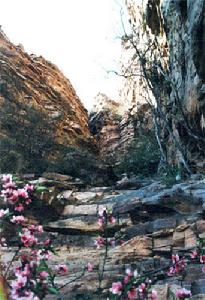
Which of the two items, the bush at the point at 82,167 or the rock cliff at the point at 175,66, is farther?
the bush at the point at 82,167

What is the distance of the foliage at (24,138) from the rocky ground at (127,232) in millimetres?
3344

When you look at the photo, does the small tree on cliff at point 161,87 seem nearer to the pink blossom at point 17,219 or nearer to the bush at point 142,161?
the bush at point 142,161

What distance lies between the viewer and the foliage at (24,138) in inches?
381

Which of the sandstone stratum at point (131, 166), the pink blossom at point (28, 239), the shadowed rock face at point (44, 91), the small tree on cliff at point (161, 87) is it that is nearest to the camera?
the pink blossom at point (28, 239)

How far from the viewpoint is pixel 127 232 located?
4.33m

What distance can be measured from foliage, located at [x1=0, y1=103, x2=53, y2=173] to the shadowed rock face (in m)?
0.38

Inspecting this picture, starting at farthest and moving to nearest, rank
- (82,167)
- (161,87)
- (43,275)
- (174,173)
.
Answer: (82,167), (161,87), (174,173), (43,275)

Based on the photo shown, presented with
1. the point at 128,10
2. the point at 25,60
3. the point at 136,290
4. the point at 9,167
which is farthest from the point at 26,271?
the point at 25,60

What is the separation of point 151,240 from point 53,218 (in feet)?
5.52

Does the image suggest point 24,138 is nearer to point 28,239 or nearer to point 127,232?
point 127,232

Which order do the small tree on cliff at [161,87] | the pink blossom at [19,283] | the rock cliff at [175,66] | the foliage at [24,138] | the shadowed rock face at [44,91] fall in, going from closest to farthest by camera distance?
1. the pink blossom at [19,283]
2. the rock cliff at [175,66]
3. the small tree on cliff at [161,87]
4. the foliage at [24,138]
5. the shadowed rock face at [44,91]

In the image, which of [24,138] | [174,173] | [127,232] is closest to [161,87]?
[174,173]

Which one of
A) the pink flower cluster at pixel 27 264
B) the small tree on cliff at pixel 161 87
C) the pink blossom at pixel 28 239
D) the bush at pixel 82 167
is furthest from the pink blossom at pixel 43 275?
the bush at pixel 82 167

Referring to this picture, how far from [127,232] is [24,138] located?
6.82 metres
